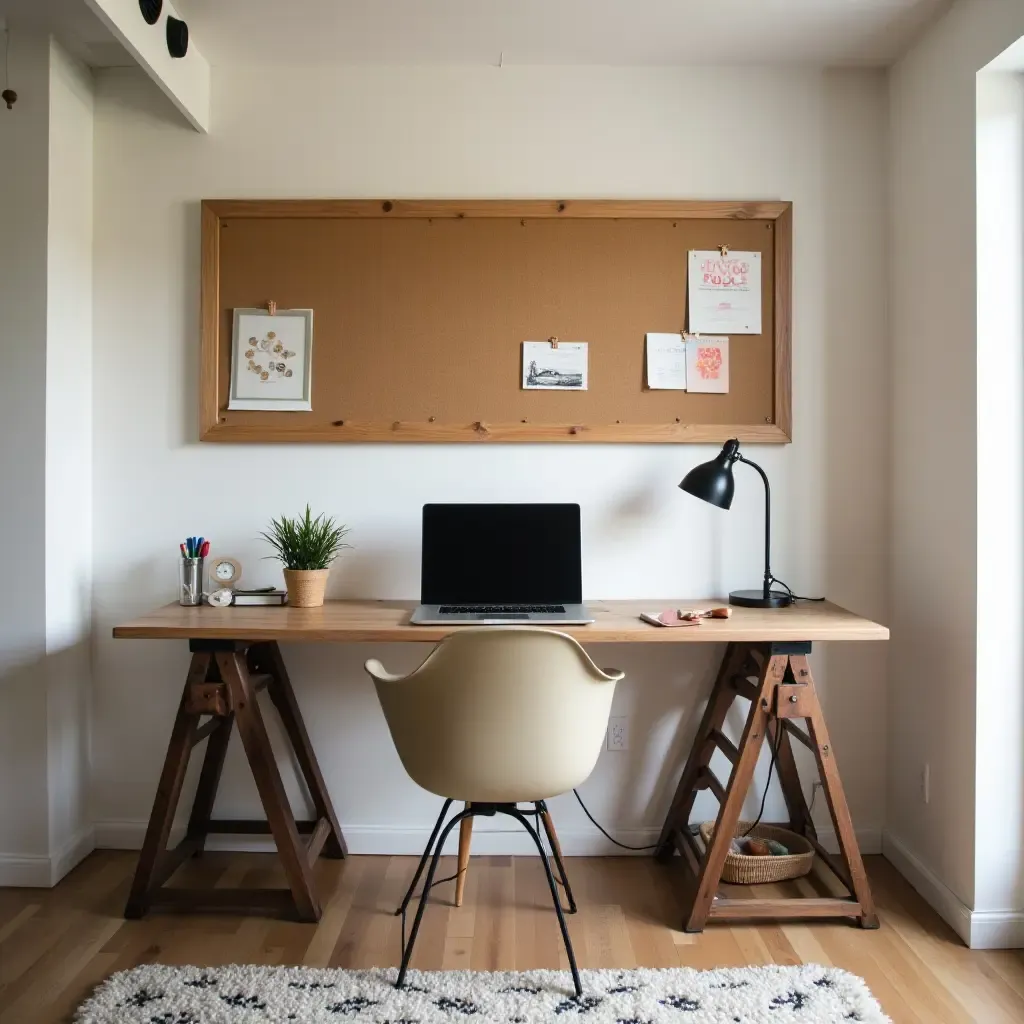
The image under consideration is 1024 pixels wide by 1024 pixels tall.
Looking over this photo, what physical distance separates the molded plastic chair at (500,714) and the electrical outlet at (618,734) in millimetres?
708

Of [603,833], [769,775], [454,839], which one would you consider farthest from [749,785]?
[454,839]

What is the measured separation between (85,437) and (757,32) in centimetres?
228

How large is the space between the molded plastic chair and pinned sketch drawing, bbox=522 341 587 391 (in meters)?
1.02

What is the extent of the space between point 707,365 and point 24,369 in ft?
6.44

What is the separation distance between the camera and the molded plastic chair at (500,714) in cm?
175

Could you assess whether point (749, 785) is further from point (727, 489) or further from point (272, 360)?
point (272, 360)

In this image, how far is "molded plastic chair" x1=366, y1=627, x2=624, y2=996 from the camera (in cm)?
175

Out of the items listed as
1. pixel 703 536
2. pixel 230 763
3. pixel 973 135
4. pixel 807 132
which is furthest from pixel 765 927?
pixel 807 132

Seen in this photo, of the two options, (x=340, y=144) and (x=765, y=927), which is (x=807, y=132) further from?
(x=765, y=927)

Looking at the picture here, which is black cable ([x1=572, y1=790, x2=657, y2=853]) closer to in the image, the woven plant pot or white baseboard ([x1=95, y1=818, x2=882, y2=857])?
white baseboard ([x1=95, y1=818, x2=882, y2=857])

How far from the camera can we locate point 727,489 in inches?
91.8

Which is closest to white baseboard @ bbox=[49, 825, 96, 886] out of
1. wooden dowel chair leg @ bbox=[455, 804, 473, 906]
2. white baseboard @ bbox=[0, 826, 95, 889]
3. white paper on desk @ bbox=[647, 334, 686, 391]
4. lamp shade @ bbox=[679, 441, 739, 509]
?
white baseboard @ bbox=[0, 826, 95, 889]

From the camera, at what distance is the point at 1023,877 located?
2.08 m

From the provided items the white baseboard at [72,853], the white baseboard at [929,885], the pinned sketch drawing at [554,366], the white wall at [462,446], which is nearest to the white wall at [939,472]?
the white baseboard at [929,885]
